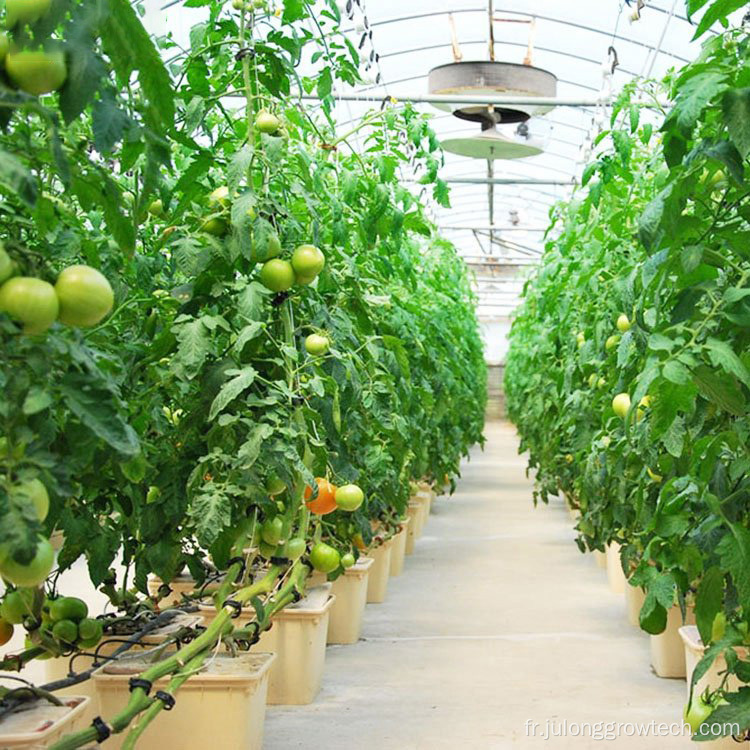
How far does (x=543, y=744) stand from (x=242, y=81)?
1.96 metres

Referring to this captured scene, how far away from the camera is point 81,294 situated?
3.77 feet

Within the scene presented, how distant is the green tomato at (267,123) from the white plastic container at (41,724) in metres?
1.27

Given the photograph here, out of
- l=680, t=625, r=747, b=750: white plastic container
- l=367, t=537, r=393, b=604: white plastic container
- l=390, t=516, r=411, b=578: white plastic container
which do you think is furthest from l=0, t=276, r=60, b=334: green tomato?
l=390, t=516, r=411, b=578: white plastic container

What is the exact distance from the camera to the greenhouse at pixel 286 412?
1.24 meters

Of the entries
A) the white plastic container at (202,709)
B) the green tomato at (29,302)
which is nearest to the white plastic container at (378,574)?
the white plastic container at (202,709)

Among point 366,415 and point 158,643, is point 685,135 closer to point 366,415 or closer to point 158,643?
point 366,415

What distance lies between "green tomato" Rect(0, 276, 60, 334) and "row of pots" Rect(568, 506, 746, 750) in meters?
1.63

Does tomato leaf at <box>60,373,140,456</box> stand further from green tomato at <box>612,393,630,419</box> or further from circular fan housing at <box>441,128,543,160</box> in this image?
circular fan housing at <box>441,128,543,160</box>

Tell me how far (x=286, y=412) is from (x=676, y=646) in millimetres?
2005

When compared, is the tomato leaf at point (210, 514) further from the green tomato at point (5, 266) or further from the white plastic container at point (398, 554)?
the white plastic container at point (398, 554)

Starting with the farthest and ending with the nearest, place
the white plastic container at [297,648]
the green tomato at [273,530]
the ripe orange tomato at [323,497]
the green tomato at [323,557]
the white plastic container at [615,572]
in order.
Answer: the white plastic container at [615,572] < the white plastic container at [297,648] < the green tomato at [323,557] < the ripe orange tomato at [323,497] < the green tomato at [273,530]

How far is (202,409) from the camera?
8.05 ft

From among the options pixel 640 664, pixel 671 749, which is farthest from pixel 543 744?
pixel 640 664

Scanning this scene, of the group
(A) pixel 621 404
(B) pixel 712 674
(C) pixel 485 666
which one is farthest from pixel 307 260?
(C) pixel 485 666
